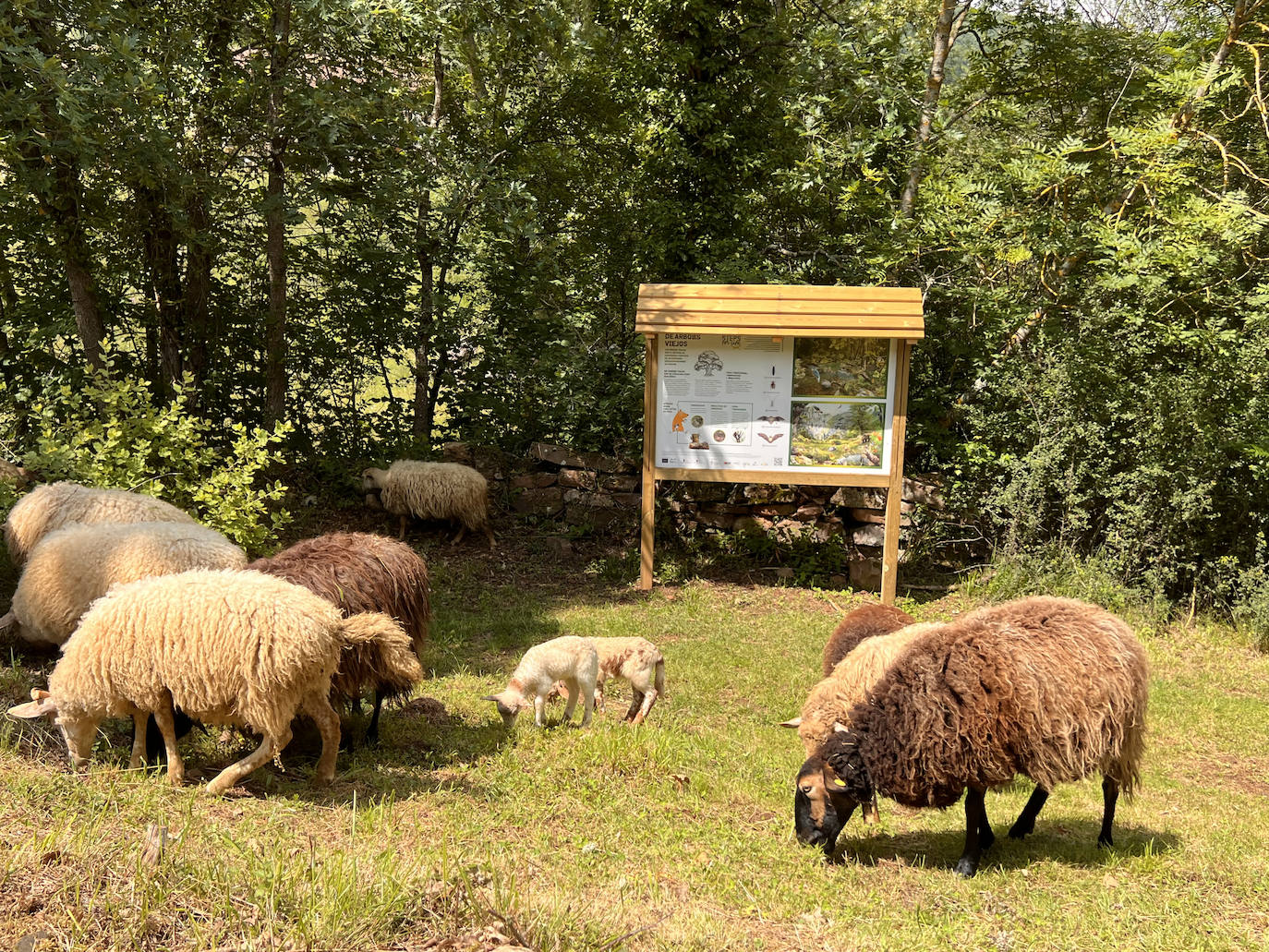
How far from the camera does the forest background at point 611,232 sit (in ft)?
30.1

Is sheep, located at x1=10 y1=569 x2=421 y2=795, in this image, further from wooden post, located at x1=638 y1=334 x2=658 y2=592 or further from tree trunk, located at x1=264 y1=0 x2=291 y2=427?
tree trunk, located at x1=264 y1=0 x2=291 y2=427

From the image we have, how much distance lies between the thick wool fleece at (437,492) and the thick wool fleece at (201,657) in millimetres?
6254

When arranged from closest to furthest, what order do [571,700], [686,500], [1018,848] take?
[1018,848] < [571,700] < [686,500]

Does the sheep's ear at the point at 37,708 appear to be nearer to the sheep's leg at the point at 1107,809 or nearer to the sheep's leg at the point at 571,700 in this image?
the sheep's leg at the point at 571,700

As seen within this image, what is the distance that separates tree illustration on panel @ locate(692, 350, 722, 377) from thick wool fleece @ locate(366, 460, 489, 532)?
9.61 feet

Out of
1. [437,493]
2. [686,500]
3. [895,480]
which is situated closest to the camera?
[895,480]

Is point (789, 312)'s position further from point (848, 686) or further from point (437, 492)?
point (848, 686)

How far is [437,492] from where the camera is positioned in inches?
422

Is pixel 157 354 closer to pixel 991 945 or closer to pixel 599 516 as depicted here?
pixel 599 516

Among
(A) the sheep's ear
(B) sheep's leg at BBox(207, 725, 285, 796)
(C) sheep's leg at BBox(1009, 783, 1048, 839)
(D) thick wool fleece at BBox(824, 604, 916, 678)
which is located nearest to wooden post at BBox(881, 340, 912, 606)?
(D) thick wool fleece at BBox(824, 604, 916, 678)

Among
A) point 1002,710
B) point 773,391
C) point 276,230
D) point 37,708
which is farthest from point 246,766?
point 276,230

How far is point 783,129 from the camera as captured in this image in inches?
480

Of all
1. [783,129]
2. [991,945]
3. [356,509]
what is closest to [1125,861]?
[991,945]

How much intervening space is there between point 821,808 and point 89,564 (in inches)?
177
